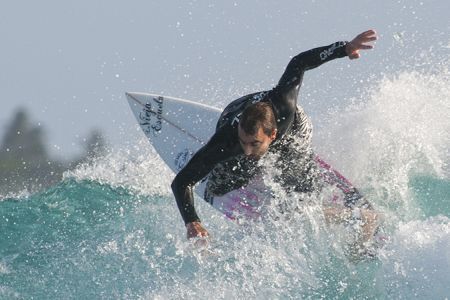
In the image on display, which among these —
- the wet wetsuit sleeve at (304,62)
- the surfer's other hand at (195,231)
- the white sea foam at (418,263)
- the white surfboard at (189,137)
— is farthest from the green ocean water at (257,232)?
the wet wetsuit sleeve at (304,62)

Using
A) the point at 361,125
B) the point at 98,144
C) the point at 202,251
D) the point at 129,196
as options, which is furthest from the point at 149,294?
the point at 98,144

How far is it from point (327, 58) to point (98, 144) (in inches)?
215

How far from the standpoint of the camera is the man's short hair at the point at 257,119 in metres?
6.05

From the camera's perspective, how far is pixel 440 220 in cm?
709

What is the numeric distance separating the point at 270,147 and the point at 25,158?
16.9 m

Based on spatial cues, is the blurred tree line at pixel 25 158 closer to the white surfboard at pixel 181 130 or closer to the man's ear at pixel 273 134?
the white surfboard at pixel 181 130

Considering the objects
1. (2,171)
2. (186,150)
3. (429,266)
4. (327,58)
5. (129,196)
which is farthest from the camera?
(2,171)

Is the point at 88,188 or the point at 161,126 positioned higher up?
the point at 161,126

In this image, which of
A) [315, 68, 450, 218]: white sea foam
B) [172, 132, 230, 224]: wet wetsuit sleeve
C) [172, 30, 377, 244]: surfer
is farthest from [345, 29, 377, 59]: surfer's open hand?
[315, 68, 450, 218]: white sea foam

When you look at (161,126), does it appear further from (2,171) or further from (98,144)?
(2,171)

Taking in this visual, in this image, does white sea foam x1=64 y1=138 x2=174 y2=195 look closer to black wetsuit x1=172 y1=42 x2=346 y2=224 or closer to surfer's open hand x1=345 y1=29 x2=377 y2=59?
black wetsuit x1=172 y1=42 x2=346 y2=224

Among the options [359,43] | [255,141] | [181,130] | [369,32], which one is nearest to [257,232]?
[255,141]

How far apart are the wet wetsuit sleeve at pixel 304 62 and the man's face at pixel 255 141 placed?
61 cm

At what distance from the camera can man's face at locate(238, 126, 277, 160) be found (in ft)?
20.0
